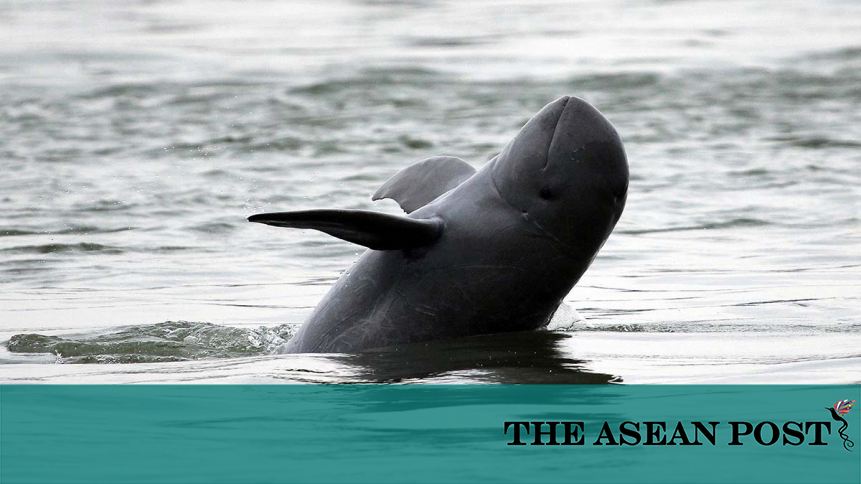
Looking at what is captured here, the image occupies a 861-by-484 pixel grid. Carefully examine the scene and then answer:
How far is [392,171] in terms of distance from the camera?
16875 mm

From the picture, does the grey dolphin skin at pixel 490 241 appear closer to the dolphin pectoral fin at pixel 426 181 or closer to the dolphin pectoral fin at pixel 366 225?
the dolphin pectoral fin at pixel 366 225

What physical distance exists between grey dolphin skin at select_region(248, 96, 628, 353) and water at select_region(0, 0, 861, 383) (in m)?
0.20

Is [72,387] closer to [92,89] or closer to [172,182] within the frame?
[172,182]

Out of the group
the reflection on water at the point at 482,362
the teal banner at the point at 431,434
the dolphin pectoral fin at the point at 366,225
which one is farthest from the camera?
the reflection on water at the point at 482,362

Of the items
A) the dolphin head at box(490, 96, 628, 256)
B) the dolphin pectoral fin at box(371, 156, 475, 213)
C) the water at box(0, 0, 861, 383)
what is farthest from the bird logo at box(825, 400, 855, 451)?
the dolphin pectoral fin at box(371, 156, 475, 213)

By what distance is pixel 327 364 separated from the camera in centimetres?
812

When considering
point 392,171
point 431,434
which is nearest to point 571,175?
point 431,434

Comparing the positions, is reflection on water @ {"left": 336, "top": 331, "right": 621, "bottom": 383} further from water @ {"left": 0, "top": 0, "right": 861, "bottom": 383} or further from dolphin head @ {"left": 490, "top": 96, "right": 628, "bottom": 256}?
dolphin head @ {"left": 490, "top": 96, "right": 628, "bottom": 256}

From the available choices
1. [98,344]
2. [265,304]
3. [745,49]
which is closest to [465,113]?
[745,49]

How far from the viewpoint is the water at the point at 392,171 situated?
874cm

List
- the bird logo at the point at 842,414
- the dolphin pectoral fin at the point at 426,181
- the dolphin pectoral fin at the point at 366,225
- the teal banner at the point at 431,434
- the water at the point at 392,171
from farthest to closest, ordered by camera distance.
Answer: the dolphin pectoral fin at the point at 426,181
the water at the point at 392,171
the dolphin pectoral fin at the point at 366,225
the bird logo at the point at 842,414
the teal banner at the point at 431,434

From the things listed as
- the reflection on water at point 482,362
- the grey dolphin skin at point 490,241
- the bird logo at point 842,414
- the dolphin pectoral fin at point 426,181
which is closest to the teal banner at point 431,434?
the bird logo at point 842,414

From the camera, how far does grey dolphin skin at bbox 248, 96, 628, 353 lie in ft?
25.4

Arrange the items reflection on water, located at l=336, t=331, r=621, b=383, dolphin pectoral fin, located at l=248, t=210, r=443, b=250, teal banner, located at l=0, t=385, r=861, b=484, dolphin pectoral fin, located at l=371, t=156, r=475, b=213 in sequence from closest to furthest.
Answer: teal banner, located at l=0, t=385, r=861, b=484 < dolphin pectoral fin, located at l=248, t=210, r=443, b=250 < reflection on water, located at l=336, t=331, r=621, b=383 < dolphin pectoral fin, located at l=371, t=156, r=475, b=213
